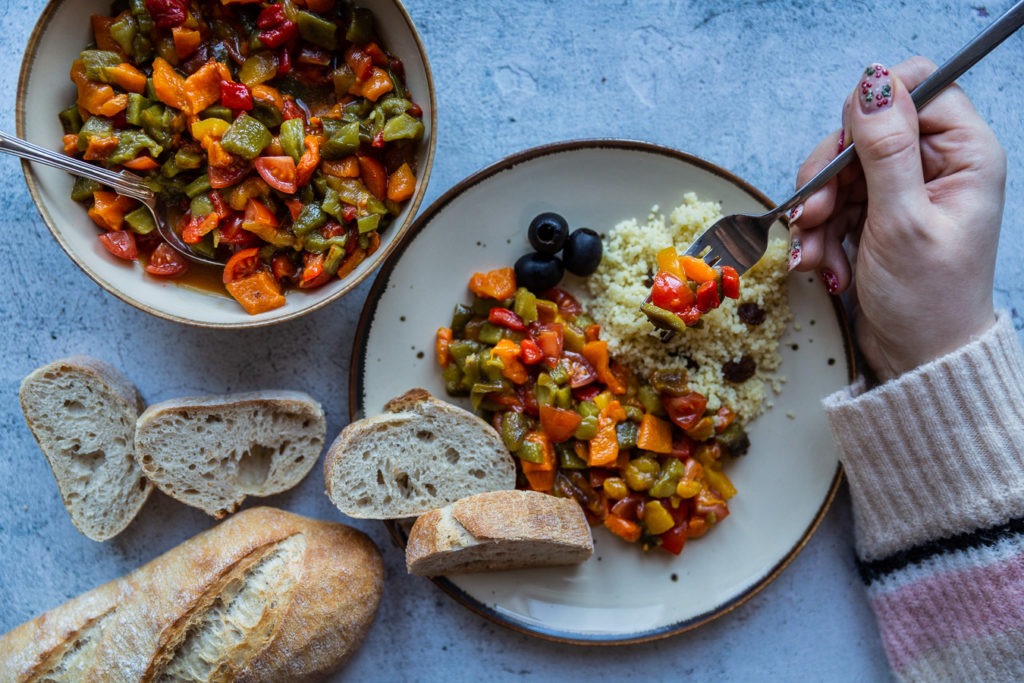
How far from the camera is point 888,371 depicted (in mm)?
2834

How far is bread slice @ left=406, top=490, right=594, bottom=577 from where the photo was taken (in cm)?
257

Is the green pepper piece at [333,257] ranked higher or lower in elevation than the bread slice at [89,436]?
higher

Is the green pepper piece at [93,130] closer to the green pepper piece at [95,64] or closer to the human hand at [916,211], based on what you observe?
the green pepper piece at [95,64]

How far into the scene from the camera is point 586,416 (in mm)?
2707

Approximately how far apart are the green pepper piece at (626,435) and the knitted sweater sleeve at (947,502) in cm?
Result: 68

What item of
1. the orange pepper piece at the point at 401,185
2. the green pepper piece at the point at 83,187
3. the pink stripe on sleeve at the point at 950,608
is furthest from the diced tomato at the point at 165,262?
the pink stripe on sleeve at the point at 950,608

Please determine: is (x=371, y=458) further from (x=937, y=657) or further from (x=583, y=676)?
(x=937, y=657)

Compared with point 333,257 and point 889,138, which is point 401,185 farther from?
point 889,138

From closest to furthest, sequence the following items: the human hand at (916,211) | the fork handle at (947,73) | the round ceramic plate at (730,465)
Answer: the fork handle at (947,73)
the human hand at (916,211)
the round ceramic plate at (730,465)

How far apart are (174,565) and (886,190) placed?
2617mm

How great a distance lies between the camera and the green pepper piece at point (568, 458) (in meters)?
2.76

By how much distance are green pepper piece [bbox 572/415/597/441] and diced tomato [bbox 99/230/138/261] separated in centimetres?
156

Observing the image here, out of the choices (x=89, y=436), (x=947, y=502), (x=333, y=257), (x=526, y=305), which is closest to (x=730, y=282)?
(x=526, y=305)

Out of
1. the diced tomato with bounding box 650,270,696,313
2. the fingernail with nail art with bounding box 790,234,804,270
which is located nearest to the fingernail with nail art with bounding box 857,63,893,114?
the fingernail with nail art with bounding box 790,234,804,270
